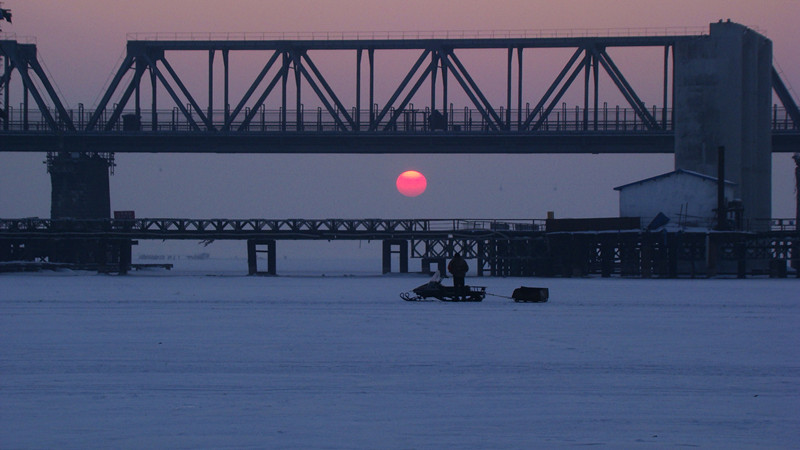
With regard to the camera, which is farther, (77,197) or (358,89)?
(77,197)

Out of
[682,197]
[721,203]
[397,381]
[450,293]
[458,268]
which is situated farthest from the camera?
[682,197]

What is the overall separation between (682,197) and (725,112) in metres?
12.1

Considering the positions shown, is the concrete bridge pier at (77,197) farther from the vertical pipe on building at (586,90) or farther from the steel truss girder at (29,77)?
the vertical pipe on building at (586,90)

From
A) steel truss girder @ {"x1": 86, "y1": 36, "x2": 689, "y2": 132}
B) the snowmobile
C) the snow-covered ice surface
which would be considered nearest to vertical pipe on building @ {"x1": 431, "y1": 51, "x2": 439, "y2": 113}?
steel truss girder @ {"x1": 86, "y1": 36, "x2": 689, "y2": 132}

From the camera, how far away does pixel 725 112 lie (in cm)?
8406

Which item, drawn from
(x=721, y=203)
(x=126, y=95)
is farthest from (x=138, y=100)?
(x=721, y=203)

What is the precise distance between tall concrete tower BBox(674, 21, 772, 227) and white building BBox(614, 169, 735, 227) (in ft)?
22.7

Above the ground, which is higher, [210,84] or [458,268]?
[210,84]

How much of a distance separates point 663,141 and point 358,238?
2788 cm

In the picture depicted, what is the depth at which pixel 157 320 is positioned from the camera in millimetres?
28766

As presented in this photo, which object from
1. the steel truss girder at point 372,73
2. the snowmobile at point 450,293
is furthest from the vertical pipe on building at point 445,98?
the snowmobile at point 450,293

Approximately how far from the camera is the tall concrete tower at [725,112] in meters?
83.9

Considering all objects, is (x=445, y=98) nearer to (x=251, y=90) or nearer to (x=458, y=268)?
(x=251, y=90)

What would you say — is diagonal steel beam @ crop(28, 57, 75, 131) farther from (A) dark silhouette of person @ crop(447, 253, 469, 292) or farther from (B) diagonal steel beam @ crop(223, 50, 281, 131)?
(A) dark silhouette of person @ crop(447, 253, 469, 292)
